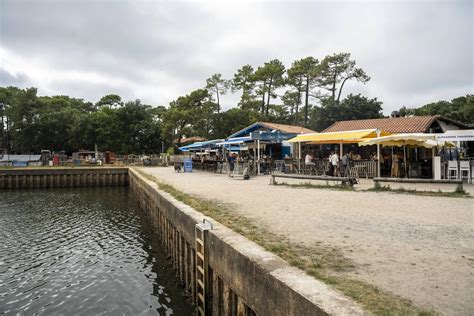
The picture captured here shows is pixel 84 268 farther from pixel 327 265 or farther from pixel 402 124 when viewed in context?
pixel 402 124

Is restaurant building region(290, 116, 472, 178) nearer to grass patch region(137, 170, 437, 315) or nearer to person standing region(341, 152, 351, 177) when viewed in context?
person standing region(341, 152, 351, 177)

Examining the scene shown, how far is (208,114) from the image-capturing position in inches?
1769

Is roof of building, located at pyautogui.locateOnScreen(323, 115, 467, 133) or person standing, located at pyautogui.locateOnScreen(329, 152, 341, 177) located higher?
roof of building, located at pyautogui.locateOnScreen(323, 115, 467, 133)

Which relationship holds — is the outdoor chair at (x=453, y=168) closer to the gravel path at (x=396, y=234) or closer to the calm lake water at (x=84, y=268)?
the gravel path at (x=396, y=234)

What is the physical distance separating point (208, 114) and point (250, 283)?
41875mm

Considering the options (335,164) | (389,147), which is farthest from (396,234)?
(389,147)

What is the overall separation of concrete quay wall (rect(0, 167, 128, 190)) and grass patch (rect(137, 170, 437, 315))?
2814 cm

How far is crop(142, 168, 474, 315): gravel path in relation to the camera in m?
3.32

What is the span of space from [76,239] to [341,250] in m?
10.2

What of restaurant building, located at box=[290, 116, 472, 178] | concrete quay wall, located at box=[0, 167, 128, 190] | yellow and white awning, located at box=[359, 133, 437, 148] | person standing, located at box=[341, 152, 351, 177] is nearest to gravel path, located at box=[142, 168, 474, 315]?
person standing, located at box=[341, 152, 351, 177]

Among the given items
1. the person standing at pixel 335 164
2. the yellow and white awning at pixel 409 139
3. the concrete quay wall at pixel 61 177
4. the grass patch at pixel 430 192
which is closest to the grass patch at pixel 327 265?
the grass patch at pixel 430 192

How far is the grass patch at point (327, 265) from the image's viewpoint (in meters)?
2.79

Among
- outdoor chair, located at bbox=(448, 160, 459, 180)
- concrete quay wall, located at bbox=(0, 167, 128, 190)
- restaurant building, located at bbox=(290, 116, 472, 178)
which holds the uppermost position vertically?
restaurant building, located at bbox=(290, 116, 472, 178)

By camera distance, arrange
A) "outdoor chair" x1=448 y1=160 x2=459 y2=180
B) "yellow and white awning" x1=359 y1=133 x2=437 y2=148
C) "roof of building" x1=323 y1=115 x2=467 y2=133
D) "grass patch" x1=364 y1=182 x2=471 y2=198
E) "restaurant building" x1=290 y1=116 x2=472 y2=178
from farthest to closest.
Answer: "roof of building" x1=323 y1=115 x2=467 y2=133
"restaurant building" x1=290 y1=116 x2=472 y2=178
"yellow and white awning" x1=359 y1=133 x2=437 y2=148
"outdoor chair" x1=448 y1=160 x2=459 y2=180
"grass patch" x1=364 y1=182 x2=471 y2=198
